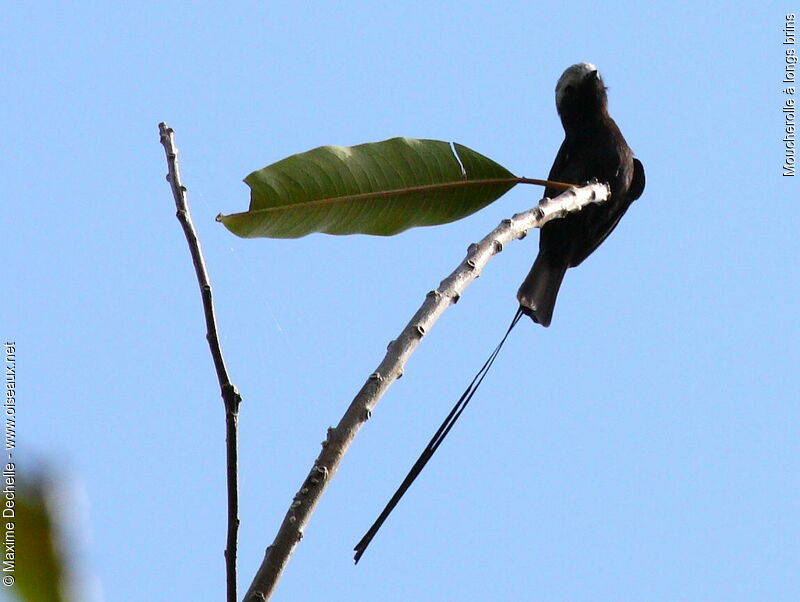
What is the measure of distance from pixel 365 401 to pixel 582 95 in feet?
9.06

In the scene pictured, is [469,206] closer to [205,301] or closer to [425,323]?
[425,323]

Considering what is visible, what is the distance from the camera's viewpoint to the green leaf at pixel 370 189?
5.43 feet

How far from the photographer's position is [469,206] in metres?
1.91

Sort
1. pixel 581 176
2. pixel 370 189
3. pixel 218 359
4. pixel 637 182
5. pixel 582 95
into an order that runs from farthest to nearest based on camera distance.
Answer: pixel 582 95
pixel 637 182
pixel 581 176
pixel 370 189
pixel 218 359

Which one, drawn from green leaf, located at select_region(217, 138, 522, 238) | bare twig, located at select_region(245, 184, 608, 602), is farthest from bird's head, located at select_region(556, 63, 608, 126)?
bare twig, located at select_region(245, 184, 608, 602)

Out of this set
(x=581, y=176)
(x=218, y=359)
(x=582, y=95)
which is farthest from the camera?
(x=582, y=95)

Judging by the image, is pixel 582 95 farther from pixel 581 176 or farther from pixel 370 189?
pixel 370 189

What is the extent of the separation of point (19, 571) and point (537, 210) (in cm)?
136

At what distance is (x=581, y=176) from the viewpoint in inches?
126

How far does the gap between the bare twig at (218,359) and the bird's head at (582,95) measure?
103 inches

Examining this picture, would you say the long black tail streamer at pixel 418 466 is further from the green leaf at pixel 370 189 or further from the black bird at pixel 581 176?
the black bird at pixel 581 176

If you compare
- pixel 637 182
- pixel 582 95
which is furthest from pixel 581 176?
pixel 582 95

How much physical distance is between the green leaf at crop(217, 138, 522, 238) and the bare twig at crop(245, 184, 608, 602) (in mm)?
331

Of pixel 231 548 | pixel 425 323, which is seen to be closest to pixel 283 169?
pixel 425 323
